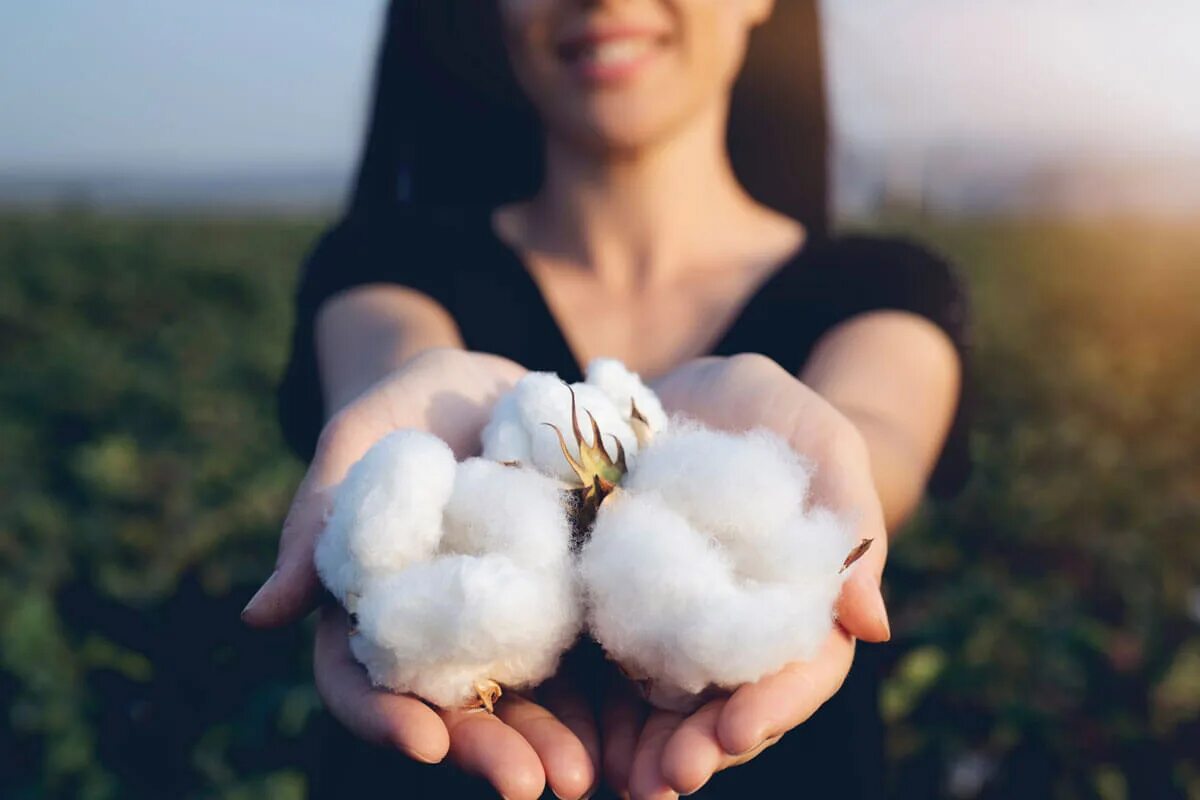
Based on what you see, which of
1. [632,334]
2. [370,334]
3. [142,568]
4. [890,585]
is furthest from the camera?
[142,568]

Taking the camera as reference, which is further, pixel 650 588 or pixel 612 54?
pixel 612 54

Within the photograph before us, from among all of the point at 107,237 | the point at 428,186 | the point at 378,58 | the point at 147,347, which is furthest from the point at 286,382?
the point at 107,237

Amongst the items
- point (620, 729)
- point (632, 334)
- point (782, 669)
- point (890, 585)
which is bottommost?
point (890, 585)

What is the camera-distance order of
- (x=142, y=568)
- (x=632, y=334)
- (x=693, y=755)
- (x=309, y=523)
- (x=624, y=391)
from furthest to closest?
(x=142, y=568) < (x=632, y=334) < (x=624, y=391) < (x=309, y=523) < (x=693, y=755)

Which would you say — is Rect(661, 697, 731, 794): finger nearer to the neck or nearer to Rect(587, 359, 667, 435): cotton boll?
Rect(587, 359, 667, 435): cotton boll

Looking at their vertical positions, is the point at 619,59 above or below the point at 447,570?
above

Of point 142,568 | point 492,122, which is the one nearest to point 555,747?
point 492,122

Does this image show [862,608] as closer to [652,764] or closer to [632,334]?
[652,764]

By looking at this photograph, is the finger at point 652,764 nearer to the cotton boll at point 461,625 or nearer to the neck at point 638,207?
the cotton boll at point 461,625
